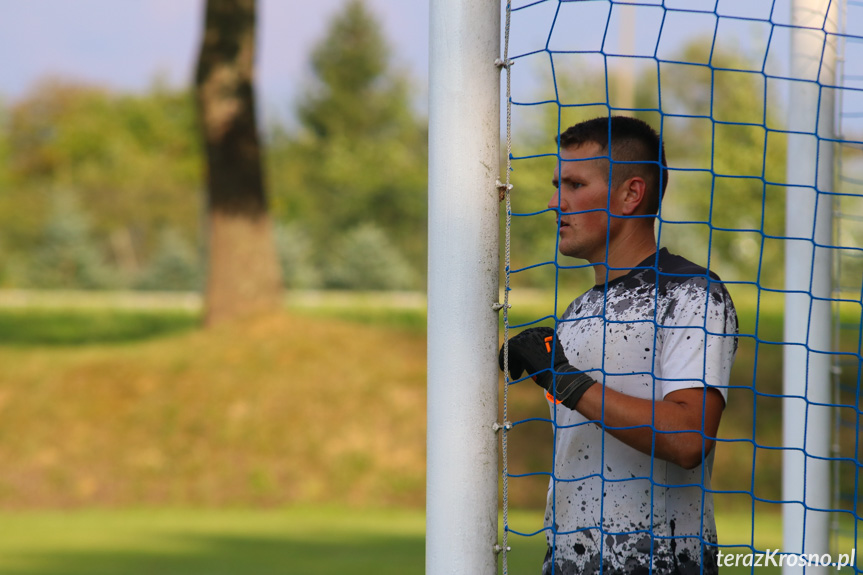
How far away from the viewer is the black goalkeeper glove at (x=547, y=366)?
2178 millimetres

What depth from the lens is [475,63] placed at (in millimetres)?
2320

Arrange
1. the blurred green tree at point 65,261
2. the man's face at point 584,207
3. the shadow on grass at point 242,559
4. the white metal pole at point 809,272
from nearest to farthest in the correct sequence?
1. the man's face at point 584,207
2. the white metal pole at point 809,272
3. the shadow on grass at point 242,559
4. the blurred green tree at point 65,261

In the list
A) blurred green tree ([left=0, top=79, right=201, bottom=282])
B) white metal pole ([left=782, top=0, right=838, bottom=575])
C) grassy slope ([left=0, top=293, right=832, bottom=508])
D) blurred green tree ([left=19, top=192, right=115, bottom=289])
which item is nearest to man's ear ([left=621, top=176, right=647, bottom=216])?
white metal pole ([left=782, top=0, right=838, bottom=575])

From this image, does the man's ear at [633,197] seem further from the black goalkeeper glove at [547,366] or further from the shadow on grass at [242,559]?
the shadow on grass at [242,559]

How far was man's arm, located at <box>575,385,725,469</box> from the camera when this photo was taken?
2.09 metres

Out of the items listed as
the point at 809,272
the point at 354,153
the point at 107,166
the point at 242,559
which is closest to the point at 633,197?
the point at 809,272

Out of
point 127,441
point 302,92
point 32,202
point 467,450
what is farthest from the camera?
point 302,92

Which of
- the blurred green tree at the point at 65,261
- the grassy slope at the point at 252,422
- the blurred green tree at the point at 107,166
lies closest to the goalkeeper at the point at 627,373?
the grassy slope at the point at 252,422

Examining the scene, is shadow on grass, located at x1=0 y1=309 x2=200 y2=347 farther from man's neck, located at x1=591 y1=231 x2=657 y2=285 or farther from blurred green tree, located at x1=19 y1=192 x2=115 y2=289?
man's neck, located at x1=591 y1=231 x2=657 y2=285

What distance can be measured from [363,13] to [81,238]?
21.3 m

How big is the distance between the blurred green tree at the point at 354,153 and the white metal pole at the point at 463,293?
28.2m

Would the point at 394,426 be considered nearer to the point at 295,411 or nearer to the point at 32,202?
the point at 295,411

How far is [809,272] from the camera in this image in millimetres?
3451

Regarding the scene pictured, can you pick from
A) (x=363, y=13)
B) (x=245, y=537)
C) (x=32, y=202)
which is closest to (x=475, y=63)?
(x=245, y=537)
